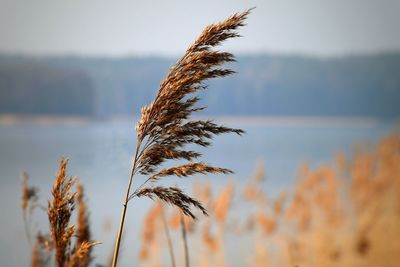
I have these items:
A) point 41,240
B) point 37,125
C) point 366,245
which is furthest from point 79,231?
point 37,125

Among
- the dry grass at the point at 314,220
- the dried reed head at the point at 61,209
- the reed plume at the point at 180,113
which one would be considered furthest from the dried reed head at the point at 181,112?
the dry grass at the point at 314,220

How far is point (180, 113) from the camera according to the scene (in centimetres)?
118

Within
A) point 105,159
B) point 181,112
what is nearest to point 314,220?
point 105,159

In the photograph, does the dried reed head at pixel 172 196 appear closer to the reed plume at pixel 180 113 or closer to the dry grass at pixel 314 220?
the reed plume at pixel 180 113

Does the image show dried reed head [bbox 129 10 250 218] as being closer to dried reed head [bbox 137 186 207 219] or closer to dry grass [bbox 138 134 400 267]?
dried reed head [bbox 137 186 207 219]

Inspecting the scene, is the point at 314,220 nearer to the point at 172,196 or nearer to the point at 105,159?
the point at 105,159

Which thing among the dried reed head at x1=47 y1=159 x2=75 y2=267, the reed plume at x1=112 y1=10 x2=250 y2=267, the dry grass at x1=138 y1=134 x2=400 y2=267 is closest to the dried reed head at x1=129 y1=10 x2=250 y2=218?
the reed plume at x1=112 y1=10 x2=250 y2=267

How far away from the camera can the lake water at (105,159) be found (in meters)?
2.38

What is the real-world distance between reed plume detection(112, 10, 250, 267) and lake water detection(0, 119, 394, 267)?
0.40ft

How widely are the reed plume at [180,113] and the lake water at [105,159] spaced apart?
123mm

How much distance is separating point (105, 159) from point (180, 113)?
1057mm

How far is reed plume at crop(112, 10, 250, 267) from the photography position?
3.81 feet

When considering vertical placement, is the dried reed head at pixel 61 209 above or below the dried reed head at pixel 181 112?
below

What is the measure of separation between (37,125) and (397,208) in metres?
16.1
